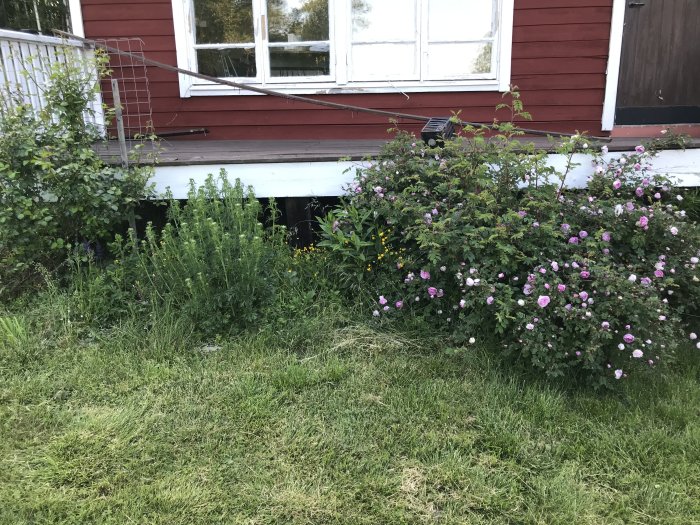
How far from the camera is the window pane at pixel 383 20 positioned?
206 inches

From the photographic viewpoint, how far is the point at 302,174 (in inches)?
159

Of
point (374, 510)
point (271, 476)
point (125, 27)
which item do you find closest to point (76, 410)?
point (271, 476)

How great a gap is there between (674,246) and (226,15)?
4.29 meters

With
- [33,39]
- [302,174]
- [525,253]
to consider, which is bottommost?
[525,253]

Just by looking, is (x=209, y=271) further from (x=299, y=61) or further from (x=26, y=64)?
(x=299, y=61)

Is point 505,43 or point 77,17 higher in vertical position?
point 77,17

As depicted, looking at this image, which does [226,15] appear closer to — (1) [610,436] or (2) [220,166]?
(2) [220,166]

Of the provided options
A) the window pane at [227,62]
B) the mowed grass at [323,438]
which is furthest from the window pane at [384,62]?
the mowed grass at [323,438]

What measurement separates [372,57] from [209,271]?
3.01m

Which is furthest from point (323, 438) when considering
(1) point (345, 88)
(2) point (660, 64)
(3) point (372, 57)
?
(2) point (660, 64)

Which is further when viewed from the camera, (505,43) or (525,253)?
(505,43)

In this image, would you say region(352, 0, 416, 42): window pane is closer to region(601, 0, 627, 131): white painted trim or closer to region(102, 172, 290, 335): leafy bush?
region(601, 0, 627, 131): white painted trim

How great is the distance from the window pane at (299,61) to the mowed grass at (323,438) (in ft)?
10.3

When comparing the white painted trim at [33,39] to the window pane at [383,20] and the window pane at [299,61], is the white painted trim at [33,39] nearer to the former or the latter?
the window pane at [299,61]
